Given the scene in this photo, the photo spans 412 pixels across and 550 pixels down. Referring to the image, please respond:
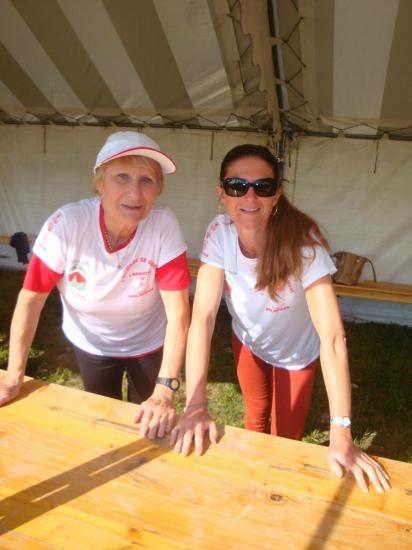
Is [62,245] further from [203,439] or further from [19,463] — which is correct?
[203,439]

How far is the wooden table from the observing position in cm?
95

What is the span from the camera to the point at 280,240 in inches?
64.5

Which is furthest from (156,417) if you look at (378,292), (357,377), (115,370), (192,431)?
(378,292)

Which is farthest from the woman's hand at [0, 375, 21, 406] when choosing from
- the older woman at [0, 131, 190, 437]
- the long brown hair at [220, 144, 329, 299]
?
the long brown hair at [220, 144, 329, 299]

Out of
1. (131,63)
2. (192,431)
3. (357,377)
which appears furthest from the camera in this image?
(131,63)

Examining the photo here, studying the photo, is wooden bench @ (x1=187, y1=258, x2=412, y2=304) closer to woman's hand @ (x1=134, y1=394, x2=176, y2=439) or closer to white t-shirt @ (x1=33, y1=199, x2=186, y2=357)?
white t-shirt @ (x1=33, y1=199, x2=186, y2=357)

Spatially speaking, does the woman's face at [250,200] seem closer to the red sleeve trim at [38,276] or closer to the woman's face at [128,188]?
the woman's face at [128,188]

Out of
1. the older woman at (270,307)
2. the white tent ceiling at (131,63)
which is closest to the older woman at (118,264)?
the older woman at (270,307)

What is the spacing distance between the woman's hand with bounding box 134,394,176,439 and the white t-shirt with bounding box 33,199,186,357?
0.50 meters

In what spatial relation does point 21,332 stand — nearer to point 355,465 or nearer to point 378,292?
point 355,465

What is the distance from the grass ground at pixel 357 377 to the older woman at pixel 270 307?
120 centimetres

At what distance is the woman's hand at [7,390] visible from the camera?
4.83 ft

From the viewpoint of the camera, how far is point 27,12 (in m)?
4.21

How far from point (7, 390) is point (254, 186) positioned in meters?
1.26
